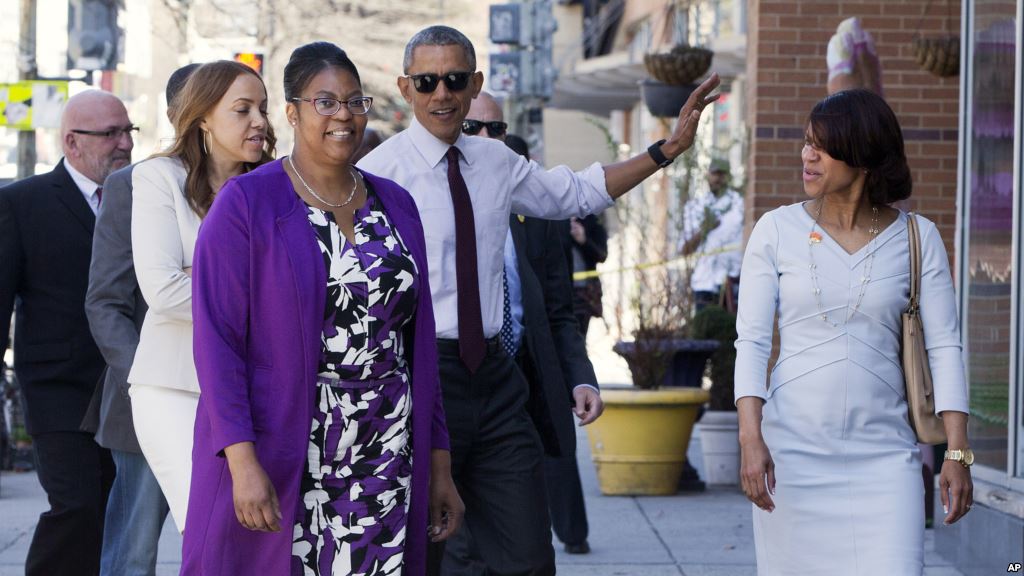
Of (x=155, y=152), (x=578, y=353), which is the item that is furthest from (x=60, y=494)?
(x=578, y=353)

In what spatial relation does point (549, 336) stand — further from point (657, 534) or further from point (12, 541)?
point (12, 541)

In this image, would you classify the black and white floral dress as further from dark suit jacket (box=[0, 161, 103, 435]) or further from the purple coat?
dark suit jacket (box=[0, 161, 103, 435])

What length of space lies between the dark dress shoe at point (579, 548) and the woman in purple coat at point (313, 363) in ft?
13.6

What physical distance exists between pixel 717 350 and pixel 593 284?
1.20 m

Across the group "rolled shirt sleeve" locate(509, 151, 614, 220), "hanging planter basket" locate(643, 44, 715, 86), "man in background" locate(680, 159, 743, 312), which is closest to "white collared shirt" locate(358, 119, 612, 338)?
"rolled shirt sleeve" locate(509, 151, 614, 220)

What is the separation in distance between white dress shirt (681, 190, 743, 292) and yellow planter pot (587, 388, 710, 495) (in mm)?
1583

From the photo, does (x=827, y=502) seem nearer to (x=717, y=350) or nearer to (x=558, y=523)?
(x=558, y=523)

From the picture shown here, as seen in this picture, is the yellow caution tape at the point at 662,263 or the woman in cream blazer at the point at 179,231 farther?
the yellow caution tape at the point at 662,263

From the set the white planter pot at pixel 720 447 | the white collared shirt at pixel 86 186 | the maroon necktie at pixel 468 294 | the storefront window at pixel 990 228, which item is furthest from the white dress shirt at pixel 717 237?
the maroon necktie at pixel 468 294

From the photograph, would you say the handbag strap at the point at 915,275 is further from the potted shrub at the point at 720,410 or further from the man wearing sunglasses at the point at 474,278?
the potted shrub at the point at 720,410

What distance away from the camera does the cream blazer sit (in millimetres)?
4766

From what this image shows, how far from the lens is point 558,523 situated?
813cm

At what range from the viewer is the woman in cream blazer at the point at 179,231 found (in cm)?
477

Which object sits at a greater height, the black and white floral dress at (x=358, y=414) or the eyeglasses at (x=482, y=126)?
the eyeglasses at (x=482, y=126)
